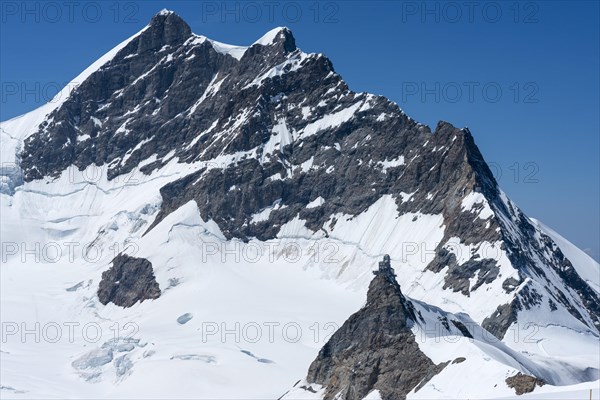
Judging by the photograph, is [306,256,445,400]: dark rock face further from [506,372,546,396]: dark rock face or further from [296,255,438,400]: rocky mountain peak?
[506,372,546,396]: dark rock face

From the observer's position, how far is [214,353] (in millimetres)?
179875

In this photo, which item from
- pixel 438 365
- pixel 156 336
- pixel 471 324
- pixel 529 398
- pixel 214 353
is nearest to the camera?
pixel 529 398

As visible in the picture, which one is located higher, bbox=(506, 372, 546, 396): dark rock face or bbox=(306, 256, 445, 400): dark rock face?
bbox=(306, 256, 445, 400): dark rock face

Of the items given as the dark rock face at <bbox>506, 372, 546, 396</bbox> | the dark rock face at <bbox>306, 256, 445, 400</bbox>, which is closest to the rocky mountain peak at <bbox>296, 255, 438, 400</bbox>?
the dark rock face at <bbox>306, 256, 445, 400</bbox>

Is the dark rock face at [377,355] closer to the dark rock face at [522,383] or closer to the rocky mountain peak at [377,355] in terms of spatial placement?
the rocky mountain peak at [377,355]

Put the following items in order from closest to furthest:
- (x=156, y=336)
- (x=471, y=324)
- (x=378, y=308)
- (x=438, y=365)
Answer: (x=438, y=365) < (x=378, y=308) < (x=471, y=324) < (x=156, y=336)

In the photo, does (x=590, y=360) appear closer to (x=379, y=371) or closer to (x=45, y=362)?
(x=379, y=371)

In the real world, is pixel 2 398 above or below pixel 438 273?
below

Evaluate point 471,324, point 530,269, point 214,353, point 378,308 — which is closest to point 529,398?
point 378,308

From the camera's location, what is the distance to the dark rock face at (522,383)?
102562 mm

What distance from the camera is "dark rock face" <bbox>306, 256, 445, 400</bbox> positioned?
388 feet

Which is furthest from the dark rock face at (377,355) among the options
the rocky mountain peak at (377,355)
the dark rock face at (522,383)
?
the dark rock face at (522,383)

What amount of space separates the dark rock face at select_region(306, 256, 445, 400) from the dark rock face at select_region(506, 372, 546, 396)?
37.9 ft

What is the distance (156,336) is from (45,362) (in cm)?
1780
